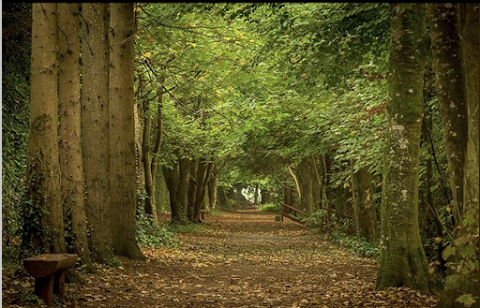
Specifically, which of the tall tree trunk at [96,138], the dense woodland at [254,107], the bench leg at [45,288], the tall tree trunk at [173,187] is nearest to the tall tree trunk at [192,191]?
the tall tree trunk at [173,187]

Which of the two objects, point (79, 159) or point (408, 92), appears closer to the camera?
point (408, 92)

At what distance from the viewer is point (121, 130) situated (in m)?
12.8

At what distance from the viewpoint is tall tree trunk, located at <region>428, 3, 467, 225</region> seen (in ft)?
23.4

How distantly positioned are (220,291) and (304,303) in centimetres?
217

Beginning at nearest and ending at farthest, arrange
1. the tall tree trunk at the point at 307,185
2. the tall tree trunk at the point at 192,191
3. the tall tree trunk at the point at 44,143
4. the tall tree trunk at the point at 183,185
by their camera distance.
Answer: the tall tree trunk at the point at 44,143 → the tall tree trunk at the point at 183,185 → the tall tree trunk at the point at 192,191 → the tall tree trunk at the point at 307,185

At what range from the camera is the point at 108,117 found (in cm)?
1216

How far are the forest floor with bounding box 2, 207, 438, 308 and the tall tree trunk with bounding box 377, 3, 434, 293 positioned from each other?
0.45 meters

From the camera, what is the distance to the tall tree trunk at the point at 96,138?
37.8 feet

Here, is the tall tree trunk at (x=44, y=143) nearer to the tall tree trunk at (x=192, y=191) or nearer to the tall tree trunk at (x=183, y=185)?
the tall tree trunk at (x=183, y=185)

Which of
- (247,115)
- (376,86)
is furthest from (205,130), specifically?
(376,86)

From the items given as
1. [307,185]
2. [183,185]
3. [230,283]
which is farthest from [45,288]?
[307,185]

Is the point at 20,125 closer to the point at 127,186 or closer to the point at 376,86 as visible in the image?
the point at 127,186

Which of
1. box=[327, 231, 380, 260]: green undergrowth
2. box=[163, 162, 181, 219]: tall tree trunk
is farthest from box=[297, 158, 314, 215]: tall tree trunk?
box=[327, 231, 380, 260]: green undergrowth

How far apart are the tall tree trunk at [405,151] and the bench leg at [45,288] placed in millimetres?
5489
